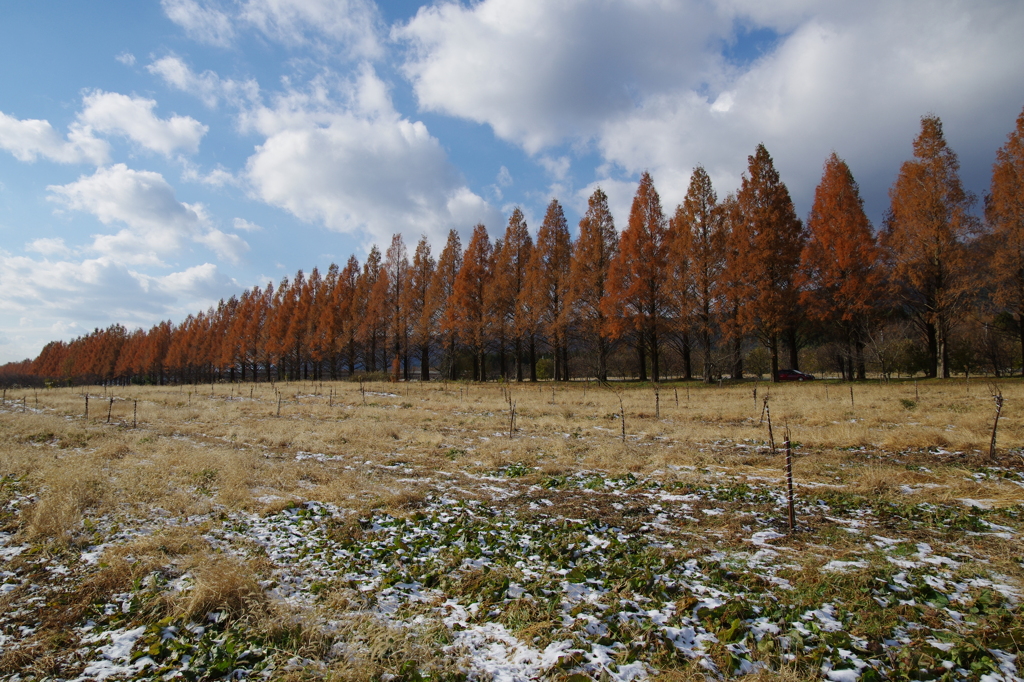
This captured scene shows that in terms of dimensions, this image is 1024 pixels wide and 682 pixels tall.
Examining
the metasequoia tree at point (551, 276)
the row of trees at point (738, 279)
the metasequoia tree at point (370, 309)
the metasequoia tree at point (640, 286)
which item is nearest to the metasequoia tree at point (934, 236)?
the row of trees at point (738, 279)

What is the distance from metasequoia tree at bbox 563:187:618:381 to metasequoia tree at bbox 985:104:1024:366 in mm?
18998

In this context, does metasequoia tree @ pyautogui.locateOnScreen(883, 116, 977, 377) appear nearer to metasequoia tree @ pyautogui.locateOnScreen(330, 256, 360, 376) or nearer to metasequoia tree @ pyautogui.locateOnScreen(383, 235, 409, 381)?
metasequoia tree @ pyautogui.locateOnScreen(383, 235, 409, 381)

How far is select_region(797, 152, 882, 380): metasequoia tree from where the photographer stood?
23.6 m

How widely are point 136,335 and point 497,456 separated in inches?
3703

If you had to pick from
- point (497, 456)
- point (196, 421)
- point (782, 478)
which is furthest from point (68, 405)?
point (782, 478)

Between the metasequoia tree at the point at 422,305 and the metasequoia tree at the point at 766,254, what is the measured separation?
2268 cm

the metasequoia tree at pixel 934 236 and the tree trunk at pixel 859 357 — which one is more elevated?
the metasequoia tree at pixel 934 236

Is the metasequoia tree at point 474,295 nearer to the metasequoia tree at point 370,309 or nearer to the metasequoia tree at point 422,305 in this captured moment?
the metasequoia tree at point 422,305

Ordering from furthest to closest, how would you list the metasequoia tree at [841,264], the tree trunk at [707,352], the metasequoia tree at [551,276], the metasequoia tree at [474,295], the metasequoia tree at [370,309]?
the metasequoia tree at [370,309] → the metasequoia tree at [474,295] → the metasequoia tree at [551,276] → the tree trunk at [707,352] → the metasequoia tree at [841,264]

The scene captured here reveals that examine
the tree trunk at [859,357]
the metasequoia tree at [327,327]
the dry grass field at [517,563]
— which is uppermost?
the metasequoia tree at [327,327]

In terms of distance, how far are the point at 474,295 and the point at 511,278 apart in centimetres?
321

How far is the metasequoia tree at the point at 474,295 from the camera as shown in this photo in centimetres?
3198

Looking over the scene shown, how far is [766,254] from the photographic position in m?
24.2

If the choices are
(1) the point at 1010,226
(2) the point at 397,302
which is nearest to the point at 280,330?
(2) the point at 397,302
